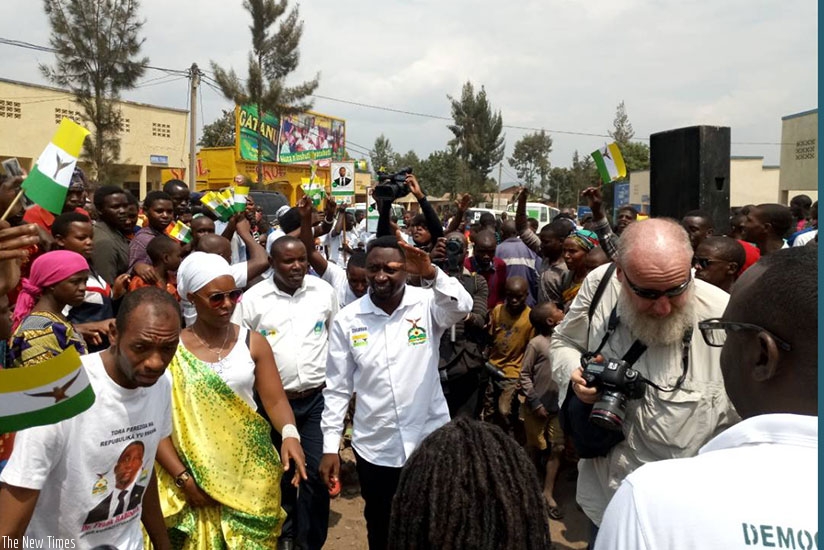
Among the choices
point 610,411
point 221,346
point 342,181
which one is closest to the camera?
point 610,411

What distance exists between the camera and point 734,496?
979 mm

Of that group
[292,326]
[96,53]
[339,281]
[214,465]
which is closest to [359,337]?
[292,326]

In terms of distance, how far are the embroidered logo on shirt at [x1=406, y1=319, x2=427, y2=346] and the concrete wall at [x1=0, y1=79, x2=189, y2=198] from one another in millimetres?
17995

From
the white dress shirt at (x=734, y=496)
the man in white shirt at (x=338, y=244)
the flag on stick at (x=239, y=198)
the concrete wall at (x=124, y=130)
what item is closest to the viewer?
the white dress shirt at (x=734, y=496)

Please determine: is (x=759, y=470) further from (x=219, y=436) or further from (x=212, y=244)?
(x=212, y=244)

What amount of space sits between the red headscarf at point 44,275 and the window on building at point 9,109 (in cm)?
2311

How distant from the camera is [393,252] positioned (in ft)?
11.1

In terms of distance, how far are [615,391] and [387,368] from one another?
1.22 m

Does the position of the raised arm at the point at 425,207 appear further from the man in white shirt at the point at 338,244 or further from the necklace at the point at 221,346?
the man in white shirt at the point at 338,244

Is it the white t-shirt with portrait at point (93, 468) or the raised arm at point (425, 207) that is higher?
the raised arm at point (425, 207)

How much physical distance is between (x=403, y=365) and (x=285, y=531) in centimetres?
153

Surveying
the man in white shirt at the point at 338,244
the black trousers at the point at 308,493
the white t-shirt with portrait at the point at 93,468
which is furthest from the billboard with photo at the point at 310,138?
the white t-shirt with portrait at the point at 93,468

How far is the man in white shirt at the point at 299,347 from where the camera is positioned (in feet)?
12.9

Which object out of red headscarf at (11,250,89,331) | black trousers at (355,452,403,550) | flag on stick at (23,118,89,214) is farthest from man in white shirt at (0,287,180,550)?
black trousers at (355,452,403,550)
